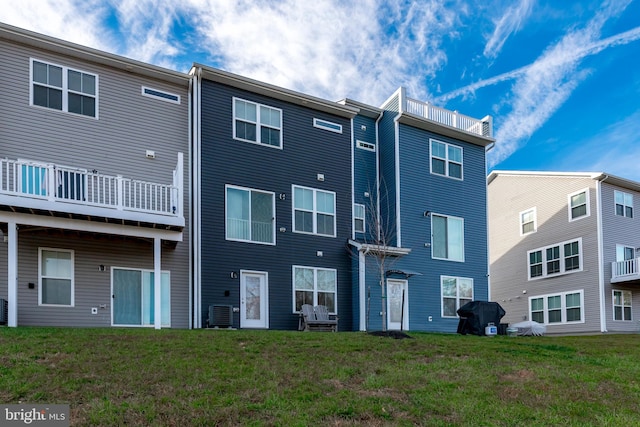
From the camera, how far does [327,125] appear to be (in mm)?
17312

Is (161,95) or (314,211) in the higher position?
(161,95)

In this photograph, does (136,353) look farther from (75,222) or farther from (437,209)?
(437,209)

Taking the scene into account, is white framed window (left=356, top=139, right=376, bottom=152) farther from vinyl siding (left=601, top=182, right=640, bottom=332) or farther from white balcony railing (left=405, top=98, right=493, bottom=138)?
vinyl siding (left=601, top=182, right=640, bottom=332)

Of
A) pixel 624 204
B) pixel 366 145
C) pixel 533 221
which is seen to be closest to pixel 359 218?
pixel 366 145

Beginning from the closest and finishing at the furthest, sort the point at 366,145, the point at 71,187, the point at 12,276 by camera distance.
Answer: the point at 12,276, the point at 71,187, the point at 366,145

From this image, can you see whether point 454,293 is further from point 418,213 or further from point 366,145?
point 366,145

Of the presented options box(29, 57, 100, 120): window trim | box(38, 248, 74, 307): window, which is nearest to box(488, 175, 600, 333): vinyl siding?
box(29, 57, 100, 120): window trim

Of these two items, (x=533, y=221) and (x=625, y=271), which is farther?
(x=533, y=221)

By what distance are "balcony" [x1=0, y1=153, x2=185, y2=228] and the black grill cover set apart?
8898mm

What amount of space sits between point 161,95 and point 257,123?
2781mm

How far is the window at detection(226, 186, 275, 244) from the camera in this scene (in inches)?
592

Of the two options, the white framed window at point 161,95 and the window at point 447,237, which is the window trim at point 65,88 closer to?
the white framed window at point 161,95

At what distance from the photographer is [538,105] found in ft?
84.6

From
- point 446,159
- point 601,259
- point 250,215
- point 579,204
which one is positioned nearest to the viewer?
point 250,215
